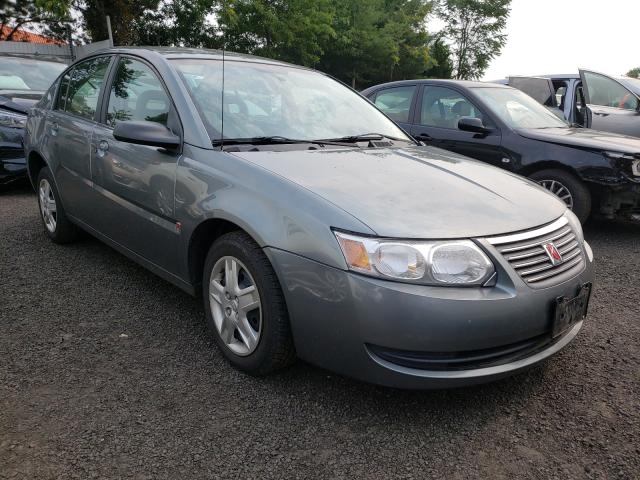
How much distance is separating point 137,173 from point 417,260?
5.86 ft

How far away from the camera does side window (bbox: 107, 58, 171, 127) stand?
300 centimetres

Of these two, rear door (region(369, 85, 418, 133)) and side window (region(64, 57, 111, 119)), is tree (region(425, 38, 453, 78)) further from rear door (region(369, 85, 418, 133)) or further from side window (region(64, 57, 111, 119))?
side window (region(64, 57, 111, 119))

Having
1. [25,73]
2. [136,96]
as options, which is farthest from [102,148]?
[25,73]

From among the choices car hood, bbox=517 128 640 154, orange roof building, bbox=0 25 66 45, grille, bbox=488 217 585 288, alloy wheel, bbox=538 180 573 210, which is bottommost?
alloy wheel, bbox=538 180 573 210

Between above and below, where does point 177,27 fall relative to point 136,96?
above

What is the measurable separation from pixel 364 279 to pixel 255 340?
0.70 metres

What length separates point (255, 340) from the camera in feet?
7.89

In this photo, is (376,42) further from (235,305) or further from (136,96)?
(235,305)

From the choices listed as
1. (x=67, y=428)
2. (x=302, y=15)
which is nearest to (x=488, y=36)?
(x=302, y=15)

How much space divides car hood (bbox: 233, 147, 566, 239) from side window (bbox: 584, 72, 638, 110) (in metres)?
6.34

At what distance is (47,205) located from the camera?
438 cm

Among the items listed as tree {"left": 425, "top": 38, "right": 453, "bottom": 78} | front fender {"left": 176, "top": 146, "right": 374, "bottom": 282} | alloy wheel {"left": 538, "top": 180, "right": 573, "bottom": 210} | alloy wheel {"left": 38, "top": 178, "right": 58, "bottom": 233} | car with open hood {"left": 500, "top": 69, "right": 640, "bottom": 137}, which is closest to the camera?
front fender {"left": 176, "top": 146, "right": 374, "bottom": 282}

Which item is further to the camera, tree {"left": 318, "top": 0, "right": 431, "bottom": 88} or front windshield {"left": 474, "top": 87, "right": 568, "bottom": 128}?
tree {"left": 318, "top": 0, "right": 431, "bottom": 88}

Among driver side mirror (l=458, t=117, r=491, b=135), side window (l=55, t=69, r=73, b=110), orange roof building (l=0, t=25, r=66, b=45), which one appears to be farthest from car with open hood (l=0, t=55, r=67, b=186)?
orange roof building (l=0, t=25, r=66, b=45)
